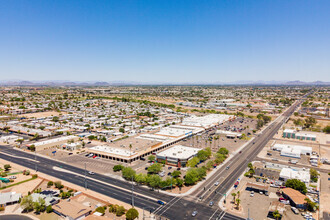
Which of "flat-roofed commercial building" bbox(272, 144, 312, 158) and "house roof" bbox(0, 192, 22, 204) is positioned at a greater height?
"flat-roofed commercial building" bbox(272, 144, 312, 158)

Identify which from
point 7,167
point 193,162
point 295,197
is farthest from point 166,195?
point 7,167

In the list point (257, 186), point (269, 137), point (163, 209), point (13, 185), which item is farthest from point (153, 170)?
point (269, 137)

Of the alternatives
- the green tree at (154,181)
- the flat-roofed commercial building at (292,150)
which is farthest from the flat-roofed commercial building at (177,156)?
the flat-roofed commercial building at (292,150)

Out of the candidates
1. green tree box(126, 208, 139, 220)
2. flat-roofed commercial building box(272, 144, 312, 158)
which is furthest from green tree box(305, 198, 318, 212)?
flat-roofed commercial building box(272, 144, 312, 158)

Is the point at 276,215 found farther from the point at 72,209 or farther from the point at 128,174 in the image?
the point at 72,209

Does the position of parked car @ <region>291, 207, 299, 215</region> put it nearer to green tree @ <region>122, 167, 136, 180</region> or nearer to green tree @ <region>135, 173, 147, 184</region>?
green tree @ <region>135, 173, 147, 184</region>

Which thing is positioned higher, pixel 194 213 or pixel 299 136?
pixel 299 136
